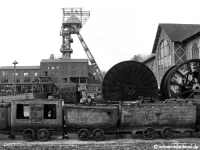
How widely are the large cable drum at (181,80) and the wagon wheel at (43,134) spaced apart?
31.2ft

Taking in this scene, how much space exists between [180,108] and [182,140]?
59.8 inches

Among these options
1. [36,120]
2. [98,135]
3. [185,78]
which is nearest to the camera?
[98,135]

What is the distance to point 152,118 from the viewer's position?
32.8ft

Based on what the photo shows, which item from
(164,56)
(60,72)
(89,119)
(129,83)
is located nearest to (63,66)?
(60,72)

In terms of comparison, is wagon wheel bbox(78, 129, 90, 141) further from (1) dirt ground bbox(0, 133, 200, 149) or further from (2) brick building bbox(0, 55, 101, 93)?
(2) brick building bbox(0, 55, 101, 93)

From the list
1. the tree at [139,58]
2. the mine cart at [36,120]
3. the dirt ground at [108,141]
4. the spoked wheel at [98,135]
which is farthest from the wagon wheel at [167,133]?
the tree at [139,58]

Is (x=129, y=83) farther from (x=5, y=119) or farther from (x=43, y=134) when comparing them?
(x=5, y=119)

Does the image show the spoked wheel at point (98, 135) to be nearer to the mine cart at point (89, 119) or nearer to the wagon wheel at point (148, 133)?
the mine cart at point (89, 119)

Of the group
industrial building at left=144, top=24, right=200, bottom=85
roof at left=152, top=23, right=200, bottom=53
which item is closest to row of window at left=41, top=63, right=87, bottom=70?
industrial building at left=144, top=24, right=200, bottom=85

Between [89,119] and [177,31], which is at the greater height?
[177,31]

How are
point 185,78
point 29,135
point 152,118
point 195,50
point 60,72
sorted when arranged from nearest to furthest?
1. point 29,135
2. point 152,118
3. point 185,78
4. point 195,50
5. point 60,72

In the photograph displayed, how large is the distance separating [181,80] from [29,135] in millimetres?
11742

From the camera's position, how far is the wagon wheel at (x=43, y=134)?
31.6 ft

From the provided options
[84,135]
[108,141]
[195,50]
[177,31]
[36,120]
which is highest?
[177,31]
